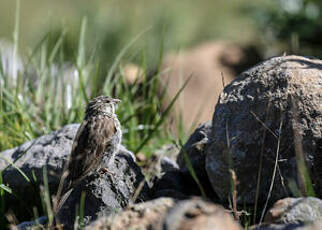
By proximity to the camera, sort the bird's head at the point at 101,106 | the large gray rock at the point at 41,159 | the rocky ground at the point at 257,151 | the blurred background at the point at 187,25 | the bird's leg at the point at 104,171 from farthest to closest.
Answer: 1. the blurred background at the point at 187,25
2. the large gray rock at the point at 41,159
3. the bird's head at the point at 101,106
4. the bird's leg at the point at 104,171
5. the rocky ground at the point at 257,151

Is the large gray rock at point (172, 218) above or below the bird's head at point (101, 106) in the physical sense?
below

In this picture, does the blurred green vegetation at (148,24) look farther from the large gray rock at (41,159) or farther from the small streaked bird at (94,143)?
the small streaked bird at (94,143)

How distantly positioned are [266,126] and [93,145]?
4.10 ft

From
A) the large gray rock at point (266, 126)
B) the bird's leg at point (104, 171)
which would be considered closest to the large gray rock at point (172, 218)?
the large gray rock at point (266, 126)

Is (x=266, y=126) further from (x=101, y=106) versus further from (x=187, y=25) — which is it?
(x=187, y=25)

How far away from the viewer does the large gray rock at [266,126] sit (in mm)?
3666

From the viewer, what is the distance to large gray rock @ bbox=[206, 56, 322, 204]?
12.0 ft

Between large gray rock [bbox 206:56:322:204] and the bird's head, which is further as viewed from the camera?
the bird's head

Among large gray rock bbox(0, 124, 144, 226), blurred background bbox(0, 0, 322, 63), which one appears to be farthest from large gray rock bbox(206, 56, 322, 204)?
blurred background bbox(0, 0, 322, 63)

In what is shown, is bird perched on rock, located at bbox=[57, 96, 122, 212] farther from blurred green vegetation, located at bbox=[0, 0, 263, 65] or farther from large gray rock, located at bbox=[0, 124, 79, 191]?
blurred green vegetation, located at bbox=[0, 0, 263, 65]

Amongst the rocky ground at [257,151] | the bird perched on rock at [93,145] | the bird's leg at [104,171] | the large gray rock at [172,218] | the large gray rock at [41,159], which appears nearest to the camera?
the large gray rock at [172,218]

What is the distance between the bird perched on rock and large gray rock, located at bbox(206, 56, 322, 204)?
2.40ft

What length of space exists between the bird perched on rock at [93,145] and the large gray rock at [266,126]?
731 mm

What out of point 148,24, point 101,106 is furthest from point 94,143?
point 148,24
